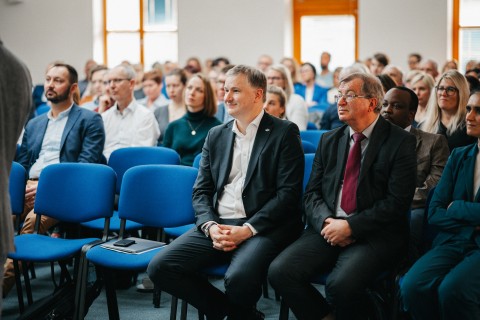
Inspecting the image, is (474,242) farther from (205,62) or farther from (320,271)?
(205,62)

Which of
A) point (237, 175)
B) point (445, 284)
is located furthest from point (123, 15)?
point (445, 284)

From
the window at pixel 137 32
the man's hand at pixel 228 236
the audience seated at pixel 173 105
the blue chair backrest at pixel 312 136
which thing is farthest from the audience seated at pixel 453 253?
the window at pixel 137 32

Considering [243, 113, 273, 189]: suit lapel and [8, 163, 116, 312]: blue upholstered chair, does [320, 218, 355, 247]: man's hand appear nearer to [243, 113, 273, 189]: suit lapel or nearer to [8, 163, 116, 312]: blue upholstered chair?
[243, 113, 273, 189]: suit lapel

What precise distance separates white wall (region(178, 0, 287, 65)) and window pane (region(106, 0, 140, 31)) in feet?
3.23

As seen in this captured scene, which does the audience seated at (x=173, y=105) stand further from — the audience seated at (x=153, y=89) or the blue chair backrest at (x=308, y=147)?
the blue chair backrest at (x=308, y=147)

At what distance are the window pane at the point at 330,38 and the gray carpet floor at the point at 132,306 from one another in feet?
26.1

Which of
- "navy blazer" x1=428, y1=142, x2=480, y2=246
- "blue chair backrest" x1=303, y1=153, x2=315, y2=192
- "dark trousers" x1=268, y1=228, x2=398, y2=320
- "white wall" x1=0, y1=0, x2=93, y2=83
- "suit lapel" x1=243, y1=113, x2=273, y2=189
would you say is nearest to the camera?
"dark trousers" x1=268, y1=228, x2=398, y2=320

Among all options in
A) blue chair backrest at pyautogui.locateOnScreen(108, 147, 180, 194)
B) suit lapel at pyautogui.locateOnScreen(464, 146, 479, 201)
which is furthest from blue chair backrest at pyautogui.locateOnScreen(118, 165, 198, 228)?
suit lapel at pyautogui.locateOnScreen(464, 146, 479, 201)

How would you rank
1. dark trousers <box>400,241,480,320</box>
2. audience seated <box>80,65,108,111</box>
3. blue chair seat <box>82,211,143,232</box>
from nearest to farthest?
1. dark trousers <box>400,241,480,320</box>
2. blue chair seat <box>82,211,143,232</box>
3. audience seated <box>80,65,108,111</box>

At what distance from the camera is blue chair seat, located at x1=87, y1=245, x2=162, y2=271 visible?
308 cm

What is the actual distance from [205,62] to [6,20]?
391 centimetres

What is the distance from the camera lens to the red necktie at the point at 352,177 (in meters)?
2.99

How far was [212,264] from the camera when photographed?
3.05 metres

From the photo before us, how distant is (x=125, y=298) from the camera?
384 cm
